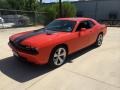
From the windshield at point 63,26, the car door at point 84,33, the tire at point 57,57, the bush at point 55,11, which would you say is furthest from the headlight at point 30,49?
the bush at point 55,11

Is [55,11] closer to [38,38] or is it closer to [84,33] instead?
[84,33]

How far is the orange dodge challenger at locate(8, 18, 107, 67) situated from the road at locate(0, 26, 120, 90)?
0.38 metres

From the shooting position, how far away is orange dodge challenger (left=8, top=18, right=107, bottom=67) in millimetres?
4531

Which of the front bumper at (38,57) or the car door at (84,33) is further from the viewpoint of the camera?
the car door at (84,33)

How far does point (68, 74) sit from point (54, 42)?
0.95 meters

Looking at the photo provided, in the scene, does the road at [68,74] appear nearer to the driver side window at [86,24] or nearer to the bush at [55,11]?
the driver side window at [86,24]

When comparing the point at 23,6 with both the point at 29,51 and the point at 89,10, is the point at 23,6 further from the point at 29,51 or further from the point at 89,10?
the point at 29,51

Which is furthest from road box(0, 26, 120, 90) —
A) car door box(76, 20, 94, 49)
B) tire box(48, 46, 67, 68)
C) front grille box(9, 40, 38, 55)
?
front grille box(9, 40, 38, 55)

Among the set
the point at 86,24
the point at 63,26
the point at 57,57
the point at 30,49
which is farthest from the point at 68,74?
the point at 86,24

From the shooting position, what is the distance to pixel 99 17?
30688mm

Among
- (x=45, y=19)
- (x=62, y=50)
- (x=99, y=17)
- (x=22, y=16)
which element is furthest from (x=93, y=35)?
(x=99, y=17)

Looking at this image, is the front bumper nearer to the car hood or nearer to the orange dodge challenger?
the orange dodge challenger

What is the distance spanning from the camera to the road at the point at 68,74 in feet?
13.3

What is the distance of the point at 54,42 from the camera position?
4797 millimetres
